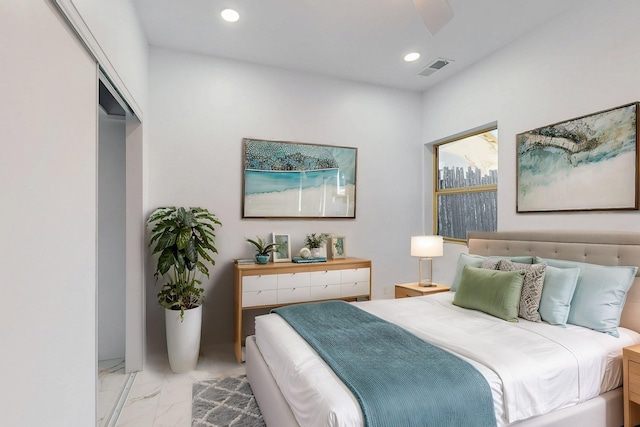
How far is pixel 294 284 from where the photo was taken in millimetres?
3375

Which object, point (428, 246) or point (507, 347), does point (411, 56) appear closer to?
point (428, 246)

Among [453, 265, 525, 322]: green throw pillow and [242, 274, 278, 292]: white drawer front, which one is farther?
[242, 274, 278, 292]: white drawer front

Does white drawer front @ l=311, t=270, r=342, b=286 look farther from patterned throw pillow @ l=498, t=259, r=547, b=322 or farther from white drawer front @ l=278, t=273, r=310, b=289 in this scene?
patterned throw pillow @ l=498, t=259, r=547, b=322

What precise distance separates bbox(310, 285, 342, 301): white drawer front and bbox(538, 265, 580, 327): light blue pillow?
1.79m

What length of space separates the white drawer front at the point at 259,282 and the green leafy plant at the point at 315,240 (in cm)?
60

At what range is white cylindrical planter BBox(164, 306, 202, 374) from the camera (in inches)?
114

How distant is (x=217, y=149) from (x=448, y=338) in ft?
8.97

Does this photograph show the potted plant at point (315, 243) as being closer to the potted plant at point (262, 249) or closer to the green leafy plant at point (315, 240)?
the green leafy plant at point (315, 240)

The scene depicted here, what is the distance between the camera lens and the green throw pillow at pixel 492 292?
94.2 inches

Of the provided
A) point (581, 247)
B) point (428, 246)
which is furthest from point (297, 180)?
point (581, 247)
